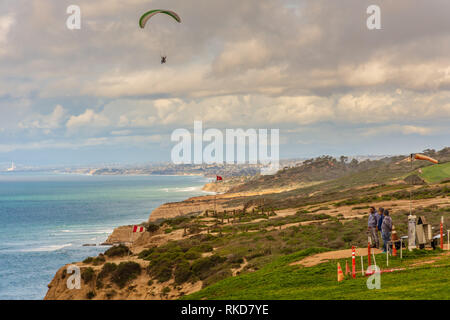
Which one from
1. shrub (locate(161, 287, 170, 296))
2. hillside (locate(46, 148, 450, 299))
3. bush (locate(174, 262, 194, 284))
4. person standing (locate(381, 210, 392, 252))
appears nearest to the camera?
hillside (locate(46, 148, 450, 299))

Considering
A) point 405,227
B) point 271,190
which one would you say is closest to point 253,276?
point 405,227

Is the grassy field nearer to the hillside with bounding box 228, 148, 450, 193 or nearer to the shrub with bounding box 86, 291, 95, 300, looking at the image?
the shrub with bounding box 86, 291, 95, 300

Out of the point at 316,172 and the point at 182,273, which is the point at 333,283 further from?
the point at 316,172

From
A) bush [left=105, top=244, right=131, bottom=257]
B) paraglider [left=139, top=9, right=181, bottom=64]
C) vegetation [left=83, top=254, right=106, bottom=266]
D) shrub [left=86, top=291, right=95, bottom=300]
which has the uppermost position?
paraglider [left=139, top=9, right=181, bottom=64]

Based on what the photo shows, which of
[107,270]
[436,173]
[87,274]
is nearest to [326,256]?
[107,270]

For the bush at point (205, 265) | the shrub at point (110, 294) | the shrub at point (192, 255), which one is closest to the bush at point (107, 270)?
the shrub at point (110, 294)

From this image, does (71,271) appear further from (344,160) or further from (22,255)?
(344,160)

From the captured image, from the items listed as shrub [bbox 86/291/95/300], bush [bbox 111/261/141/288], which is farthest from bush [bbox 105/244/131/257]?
shrub [bbox 86/291/95/300]
